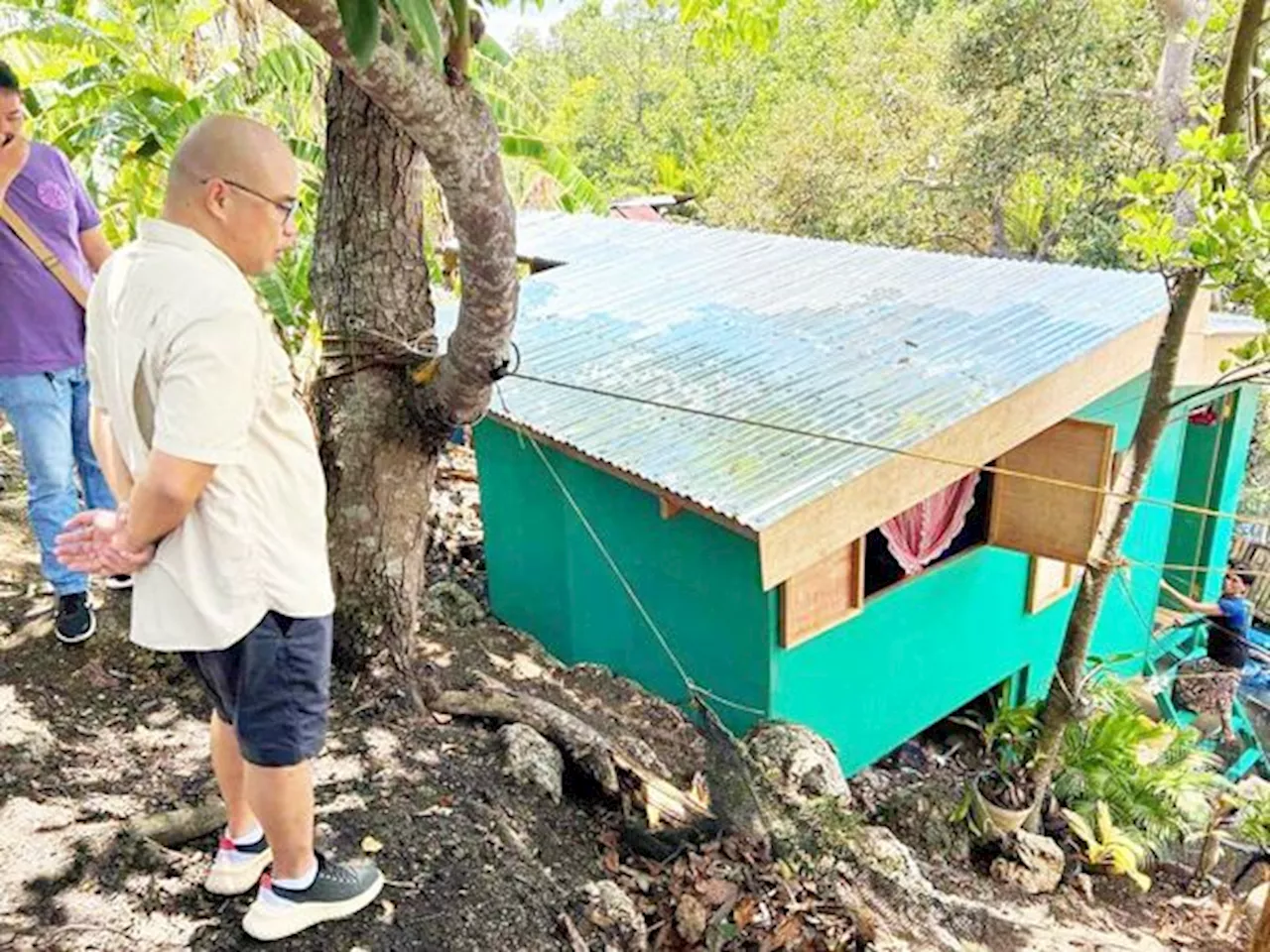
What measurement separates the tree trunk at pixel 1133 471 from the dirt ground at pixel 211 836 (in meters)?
3.45

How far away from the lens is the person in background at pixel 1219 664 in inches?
412

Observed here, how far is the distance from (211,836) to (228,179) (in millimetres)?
2044

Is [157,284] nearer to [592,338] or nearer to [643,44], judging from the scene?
[592,338]

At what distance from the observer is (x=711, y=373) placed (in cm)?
649

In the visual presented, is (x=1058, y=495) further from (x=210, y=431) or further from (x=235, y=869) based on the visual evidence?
(x=210, y=431)

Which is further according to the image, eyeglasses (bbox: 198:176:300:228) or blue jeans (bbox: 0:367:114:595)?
blue jeans (bbox: 0:367:114:595)

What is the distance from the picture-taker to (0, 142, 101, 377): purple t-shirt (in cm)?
338

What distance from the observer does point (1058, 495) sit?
6.60m

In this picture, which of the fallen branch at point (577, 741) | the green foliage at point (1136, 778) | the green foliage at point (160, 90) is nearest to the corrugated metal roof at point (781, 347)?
the fallen branch at point (577, 741)

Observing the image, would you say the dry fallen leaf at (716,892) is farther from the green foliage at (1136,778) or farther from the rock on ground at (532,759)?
the green foliage at (1136,778)

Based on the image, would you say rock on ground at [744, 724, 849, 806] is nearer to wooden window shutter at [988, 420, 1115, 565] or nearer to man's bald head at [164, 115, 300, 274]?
wooden window shutter at [988, 420, 1115, 565]

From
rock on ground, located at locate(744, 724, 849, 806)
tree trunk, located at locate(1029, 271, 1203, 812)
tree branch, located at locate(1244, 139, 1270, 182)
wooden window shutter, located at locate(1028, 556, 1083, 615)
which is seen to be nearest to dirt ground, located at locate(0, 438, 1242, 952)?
rock on ground, located at locate(744, 724, 849, 806)

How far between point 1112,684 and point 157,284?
9251mm

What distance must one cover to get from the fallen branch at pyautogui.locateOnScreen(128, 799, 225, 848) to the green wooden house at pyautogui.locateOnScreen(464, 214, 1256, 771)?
2.66 m
